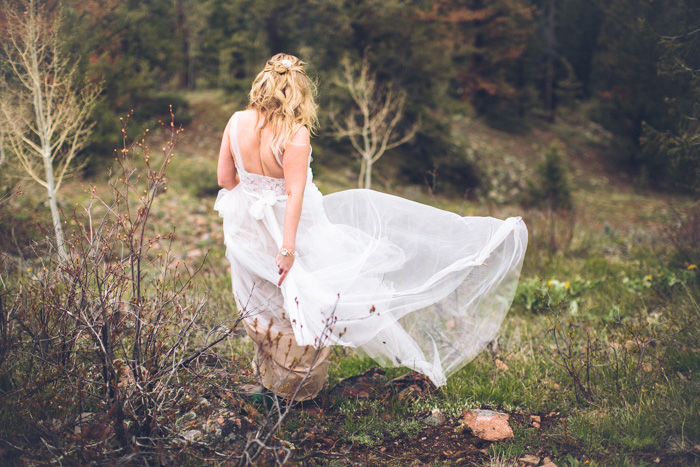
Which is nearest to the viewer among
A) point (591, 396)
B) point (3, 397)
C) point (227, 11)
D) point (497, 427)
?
point (3, 397)

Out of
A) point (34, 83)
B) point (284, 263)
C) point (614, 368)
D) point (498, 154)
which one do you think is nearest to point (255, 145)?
point (284, 263)

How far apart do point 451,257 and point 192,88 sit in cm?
1860

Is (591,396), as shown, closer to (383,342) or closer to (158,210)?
(383,342)

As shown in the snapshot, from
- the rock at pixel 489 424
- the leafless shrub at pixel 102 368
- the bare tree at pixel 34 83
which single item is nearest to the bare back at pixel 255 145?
the leafless shrub at pixel 102 368

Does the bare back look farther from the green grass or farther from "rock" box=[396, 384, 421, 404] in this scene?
"rock" box=[396, 384, 421, 404]

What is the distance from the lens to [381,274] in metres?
3.12

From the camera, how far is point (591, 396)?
317 centimetres

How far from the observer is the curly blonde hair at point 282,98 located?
2.73 metres

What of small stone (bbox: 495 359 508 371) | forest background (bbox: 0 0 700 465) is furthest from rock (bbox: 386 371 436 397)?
small stone (bbox: 495 359 508 371)

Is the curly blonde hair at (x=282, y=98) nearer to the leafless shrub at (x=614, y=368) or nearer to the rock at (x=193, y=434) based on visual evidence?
the rock at (x=193, y=434)

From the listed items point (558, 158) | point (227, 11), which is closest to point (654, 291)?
point (558, 158)

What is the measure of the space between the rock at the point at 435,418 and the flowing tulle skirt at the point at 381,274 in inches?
10.3

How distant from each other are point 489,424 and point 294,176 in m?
2.00

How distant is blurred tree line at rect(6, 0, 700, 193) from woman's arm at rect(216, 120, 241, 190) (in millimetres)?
3851
